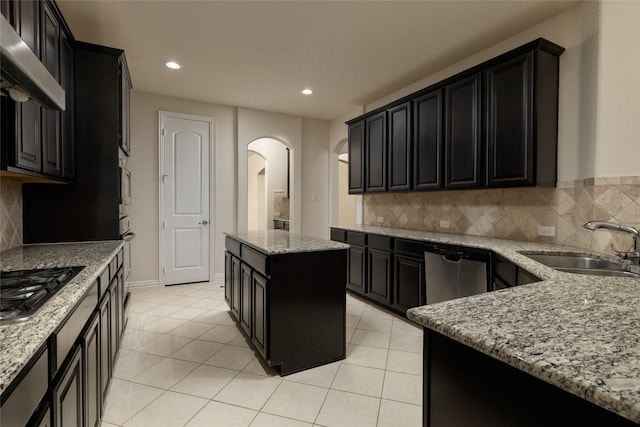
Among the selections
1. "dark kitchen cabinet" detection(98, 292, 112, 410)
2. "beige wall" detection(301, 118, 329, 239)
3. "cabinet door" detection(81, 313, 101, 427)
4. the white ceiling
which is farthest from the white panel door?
"cabinet door" detection(81, 313, 101, 427)

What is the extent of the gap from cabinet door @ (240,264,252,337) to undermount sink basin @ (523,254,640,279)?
2.11 meters

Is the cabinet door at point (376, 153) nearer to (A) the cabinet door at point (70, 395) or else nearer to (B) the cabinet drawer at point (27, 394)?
(A) the cabinet door at point (70, 395)

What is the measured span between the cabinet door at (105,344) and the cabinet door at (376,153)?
10.0ft

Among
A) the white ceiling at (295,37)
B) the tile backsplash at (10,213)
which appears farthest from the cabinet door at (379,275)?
the tile backsplash at (10,213)

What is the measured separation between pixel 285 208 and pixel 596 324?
6001 mm

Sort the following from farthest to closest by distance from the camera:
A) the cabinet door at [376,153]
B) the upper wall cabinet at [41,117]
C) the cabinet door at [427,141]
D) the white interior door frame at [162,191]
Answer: the white interior door frame at [162,191] → the cabinet door at [376,153] → the cabinet door at [427,141] → the upper wall cabinet at [41,117]

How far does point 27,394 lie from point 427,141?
3428 millimetres

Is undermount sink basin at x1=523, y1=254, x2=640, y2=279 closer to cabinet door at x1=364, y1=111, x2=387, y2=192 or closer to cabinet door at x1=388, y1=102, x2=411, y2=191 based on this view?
cabinet door at x1=388, y1=102, x2=411, y2=191

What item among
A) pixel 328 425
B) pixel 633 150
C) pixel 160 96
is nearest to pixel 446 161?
pixel 633 150

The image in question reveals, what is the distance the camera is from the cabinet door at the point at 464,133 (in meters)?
2.88

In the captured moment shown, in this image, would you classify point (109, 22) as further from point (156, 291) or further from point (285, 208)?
point (285, 208)

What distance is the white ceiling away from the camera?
2.50 meters

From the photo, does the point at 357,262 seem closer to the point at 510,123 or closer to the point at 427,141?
the point at 427,141

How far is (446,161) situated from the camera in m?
3.20
